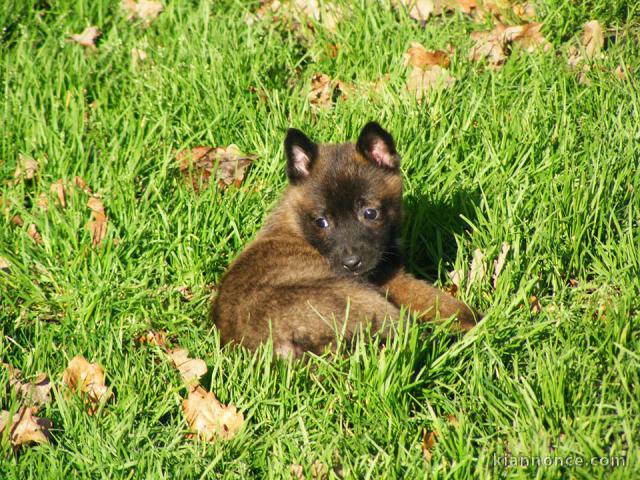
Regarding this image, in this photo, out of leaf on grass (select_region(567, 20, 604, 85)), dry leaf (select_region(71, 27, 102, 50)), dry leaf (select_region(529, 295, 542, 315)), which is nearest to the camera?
dry leaf (select_region(529, 295, 542, 315))

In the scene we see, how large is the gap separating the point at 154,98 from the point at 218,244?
5.78 feet

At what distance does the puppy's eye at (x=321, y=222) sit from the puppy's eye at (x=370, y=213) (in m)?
0.23

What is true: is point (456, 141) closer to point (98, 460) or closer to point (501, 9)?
point (501, 9)

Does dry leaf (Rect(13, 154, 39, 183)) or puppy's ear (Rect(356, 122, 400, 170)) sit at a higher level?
puppy's ear (Rect(356, 122, 400, 170))

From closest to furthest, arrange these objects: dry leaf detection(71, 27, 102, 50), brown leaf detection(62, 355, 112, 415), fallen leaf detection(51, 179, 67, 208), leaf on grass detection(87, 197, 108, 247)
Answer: brown leaf detection(62, 355, 112, 415) < leaf on grass detection(87, 197, 108, 247) < fallen leaf detection(51, 179, 67, 208) < dry leaf detection(71, 27, 102, 50)

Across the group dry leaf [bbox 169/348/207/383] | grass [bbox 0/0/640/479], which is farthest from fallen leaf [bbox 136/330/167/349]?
dry leaf [bbox 169/348/207/383]

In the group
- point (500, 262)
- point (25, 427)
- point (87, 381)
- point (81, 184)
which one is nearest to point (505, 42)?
point (500, 262)

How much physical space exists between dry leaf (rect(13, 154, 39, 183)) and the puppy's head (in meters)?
1.96

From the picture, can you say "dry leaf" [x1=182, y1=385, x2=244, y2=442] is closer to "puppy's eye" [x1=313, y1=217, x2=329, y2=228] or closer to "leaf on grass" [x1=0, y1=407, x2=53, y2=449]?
"leaf on grass" [x1=0, y1=407, x2=53, y2=449]

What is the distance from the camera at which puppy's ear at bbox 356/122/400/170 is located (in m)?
4.87

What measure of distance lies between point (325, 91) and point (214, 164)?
1.18m

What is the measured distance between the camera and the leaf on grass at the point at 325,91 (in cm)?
623

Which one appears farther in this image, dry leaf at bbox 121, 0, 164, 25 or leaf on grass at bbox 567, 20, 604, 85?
dry leaf at bbox 121, 0, 164, 25

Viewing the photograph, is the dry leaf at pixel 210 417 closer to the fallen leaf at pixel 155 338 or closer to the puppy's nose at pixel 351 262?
the fallen leaf at pixel 155 338
